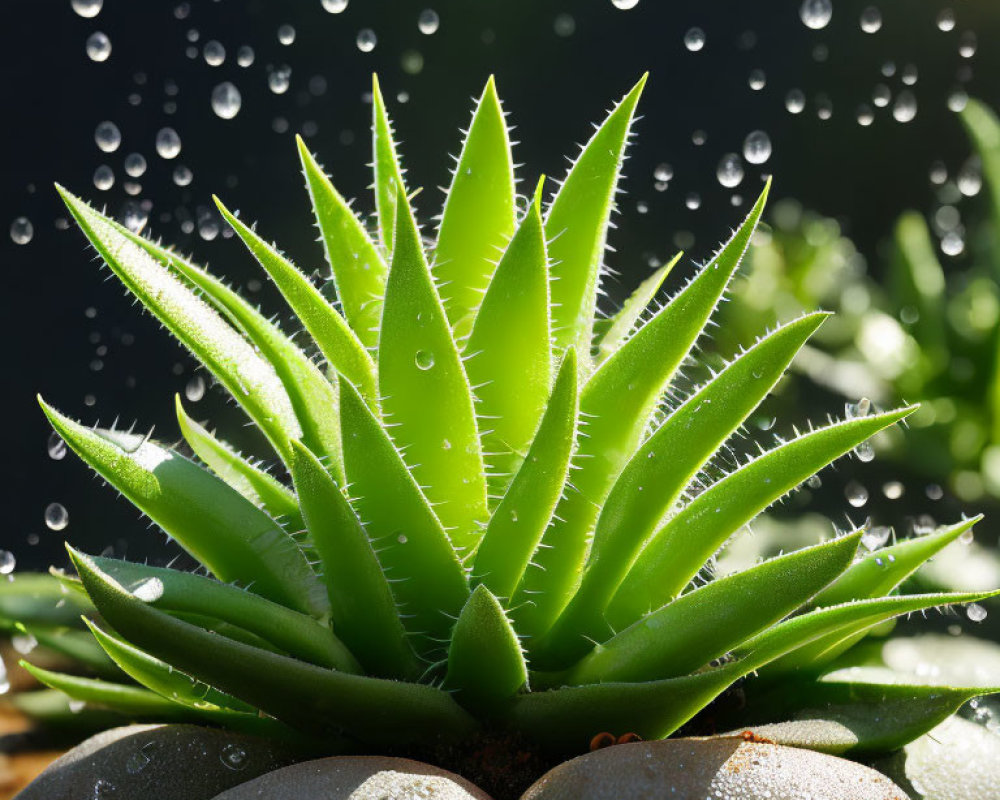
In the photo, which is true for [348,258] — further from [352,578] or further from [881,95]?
[881,95]

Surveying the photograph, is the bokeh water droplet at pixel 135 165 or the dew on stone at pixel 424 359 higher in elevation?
the bokeh water droplet at pixel 135 165

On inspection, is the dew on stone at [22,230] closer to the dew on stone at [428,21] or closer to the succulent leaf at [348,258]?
the dew on stone at [428,21]

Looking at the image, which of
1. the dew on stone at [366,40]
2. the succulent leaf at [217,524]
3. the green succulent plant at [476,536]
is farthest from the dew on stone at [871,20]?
the succulent leaf at [217,524]

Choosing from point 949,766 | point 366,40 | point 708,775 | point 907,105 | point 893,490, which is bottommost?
point 893,490

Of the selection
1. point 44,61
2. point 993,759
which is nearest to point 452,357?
point 993,759

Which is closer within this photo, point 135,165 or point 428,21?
point 135,165

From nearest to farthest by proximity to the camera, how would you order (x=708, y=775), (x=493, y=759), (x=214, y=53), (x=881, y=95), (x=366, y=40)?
1. (x=708, y=775)
2. (x=493, y=759)
3. (x=214, y=53)
4. (x=366, y=40)
5. (x=881, y=95)

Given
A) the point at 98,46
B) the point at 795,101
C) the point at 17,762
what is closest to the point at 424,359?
the point at 17,762
